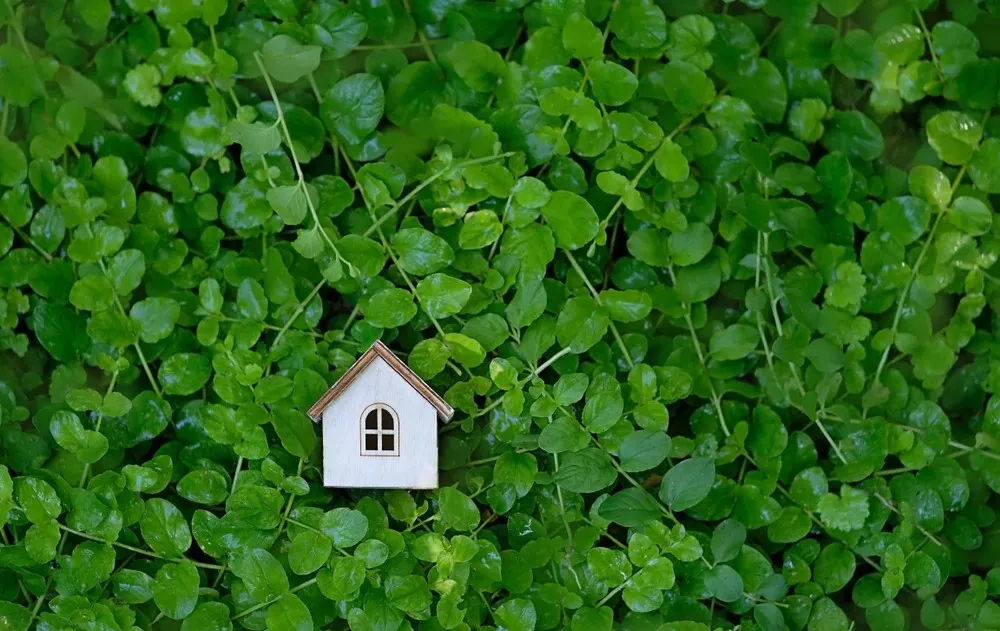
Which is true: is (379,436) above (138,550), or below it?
above

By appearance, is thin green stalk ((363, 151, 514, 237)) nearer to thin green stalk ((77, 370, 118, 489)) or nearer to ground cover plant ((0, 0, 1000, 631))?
ground cover plant ((0, 0, 1000, 631))

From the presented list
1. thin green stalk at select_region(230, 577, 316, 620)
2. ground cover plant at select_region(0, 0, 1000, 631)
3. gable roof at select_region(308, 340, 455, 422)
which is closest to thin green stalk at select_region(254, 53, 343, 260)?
ground cover plant at select_region(0, 0, 1000, 631)

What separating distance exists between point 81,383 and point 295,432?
0.31m

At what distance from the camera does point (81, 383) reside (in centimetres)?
112

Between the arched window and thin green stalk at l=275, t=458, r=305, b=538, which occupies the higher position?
the arched window

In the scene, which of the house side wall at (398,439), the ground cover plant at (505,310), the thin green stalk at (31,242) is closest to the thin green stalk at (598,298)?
the ground cover plant at (505,310)

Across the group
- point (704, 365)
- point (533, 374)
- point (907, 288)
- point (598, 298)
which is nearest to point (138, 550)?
point (533, 374)

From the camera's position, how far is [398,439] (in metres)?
1.04

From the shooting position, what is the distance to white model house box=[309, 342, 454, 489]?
103 cm

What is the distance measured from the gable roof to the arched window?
0.04m

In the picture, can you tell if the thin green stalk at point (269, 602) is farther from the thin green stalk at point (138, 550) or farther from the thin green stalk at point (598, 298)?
the thin green stalk at point (598, 298)

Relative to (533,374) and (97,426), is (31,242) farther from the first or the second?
(533,374)

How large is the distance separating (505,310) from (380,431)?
0.22 meters

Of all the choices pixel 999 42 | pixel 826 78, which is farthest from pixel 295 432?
pixel 999 42
